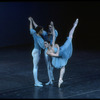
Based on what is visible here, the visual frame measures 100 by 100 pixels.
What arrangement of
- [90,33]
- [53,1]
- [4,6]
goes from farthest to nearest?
[90,33], [53,1], [4,6]

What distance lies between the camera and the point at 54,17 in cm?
1477

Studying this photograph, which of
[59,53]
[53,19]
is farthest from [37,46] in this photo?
[53,19]

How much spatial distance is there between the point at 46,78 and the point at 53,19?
282 inches

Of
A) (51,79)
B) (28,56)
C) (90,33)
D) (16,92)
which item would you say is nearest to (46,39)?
(51,79)

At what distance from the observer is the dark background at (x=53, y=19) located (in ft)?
43.5

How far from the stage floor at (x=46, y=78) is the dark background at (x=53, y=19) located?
6.95 ft

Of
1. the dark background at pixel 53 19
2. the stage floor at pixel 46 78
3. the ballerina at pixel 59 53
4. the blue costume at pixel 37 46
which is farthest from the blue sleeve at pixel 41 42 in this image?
the dark background at pixel 53 19

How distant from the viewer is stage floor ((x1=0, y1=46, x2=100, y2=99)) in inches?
252

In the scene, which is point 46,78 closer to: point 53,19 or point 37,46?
point 37,46

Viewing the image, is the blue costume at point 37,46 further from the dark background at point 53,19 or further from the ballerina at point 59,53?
the dark background at point 53,19

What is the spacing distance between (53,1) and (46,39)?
25.7ft

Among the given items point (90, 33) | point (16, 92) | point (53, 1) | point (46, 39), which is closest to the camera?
point (16, 92)

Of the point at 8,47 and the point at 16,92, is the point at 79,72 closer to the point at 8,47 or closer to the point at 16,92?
the point at 16,92

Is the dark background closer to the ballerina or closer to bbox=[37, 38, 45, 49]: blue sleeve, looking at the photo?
the ballerina
